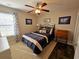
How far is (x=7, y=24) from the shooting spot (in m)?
3.83

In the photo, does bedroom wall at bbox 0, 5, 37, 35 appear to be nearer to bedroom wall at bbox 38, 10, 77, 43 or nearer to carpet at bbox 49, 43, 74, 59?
bedroom wall at bbox 38, 10, 77, 43

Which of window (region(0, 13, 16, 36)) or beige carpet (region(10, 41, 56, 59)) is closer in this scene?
beige carpet (region(10, 41, 56, 59))

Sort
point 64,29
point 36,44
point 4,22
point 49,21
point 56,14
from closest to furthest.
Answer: point 36,44, point 4,22, point 64,29, point 56,14, point 49,21

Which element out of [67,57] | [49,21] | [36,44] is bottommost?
[67,57]

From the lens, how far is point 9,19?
3906 mm

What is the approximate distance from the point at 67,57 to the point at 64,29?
2287 mm

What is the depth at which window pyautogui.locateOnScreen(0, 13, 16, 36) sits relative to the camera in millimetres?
3590

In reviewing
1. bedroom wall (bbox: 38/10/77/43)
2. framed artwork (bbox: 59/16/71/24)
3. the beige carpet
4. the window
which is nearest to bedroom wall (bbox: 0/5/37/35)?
the window

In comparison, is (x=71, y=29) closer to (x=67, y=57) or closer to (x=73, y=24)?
(x=73, y=24)

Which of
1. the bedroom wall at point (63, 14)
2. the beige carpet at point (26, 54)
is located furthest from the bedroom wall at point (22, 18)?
the beige carpet at point (26, 54)

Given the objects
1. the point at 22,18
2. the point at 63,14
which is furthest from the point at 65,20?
the point at 22,18

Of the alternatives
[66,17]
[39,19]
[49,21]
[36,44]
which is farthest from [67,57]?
[39,19]

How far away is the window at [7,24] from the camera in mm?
3590

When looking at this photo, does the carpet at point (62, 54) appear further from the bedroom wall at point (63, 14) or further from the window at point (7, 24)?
the window at point (7, 24)
